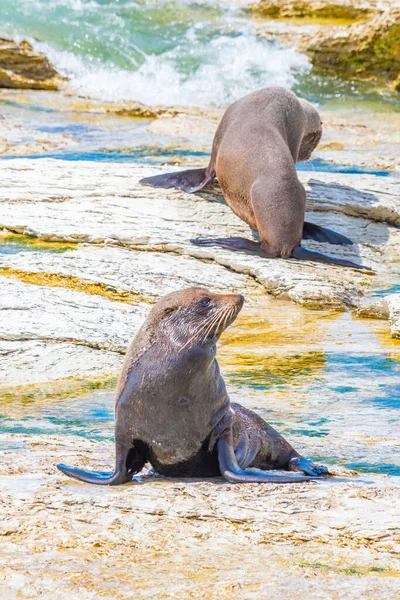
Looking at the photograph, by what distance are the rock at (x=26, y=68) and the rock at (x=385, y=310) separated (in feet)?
36.2

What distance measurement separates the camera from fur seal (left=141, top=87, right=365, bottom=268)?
9.22 meters

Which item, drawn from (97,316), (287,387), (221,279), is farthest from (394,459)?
(221,279)

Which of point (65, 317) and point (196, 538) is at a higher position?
point (196, 538)

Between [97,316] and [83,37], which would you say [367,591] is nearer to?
[97,316]

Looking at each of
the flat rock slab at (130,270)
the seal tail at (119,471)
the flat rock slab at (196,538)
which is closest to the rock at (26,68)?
the flat rock slab at (130,270)

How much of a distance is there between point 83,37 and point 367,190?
518 inches

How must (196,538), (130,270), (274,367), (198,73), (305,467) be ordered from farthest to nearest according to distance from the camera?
(198,73), (130,270), (274,367), (305,467), (196,538)

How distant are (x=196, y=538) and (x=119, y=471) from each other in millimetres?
797

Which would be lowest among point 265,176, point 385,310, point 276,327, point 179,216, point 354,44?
point 276,327

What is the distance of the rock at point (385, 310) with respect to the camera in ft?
24.5

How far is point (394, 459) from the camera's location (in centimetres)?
470

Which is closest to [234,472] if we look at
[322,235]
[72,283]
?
[72,283]

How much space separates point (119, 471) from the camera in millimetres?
4211

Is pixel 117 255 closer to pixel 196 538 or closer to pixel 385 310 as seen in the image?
pixel 385 310
